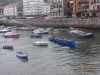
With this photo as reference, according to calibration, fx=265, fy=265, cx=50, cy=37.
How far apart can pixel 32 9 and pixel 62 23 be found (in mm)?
59102

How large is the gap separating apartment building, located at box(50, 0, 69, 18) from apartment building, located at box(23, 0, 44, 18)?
19572mm

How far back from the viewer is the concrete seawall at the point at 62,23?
81750 millimetres

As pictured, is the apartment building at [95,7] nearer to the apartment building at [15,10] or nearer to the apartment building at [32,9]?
the apartment building at [32,9]

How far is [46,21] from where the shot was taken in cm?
10675

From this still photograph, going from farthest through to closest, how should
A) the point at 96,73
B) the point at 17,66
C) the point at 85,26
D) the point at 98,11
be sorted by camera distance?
the point at 98,11, the point at 85,26, the point at 17,66, the point at 96,73

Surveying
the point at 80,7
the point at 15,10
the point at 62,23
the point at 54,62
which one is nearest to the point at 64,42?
the point at 54,62

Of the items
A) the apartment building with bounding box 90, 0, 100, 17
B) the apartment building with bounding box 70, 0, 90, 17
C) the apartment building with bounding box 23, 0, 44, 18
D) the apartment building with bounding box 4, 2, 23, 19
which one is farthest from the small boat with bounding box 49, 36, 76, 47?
the apartment building with bounding box 4, 2, 23, 19

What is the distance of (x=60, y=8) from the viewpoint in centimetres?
12700

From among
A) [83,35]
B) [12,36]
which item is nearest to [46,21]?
[12,36]

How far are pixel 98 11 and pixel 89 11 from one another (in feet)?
16.0

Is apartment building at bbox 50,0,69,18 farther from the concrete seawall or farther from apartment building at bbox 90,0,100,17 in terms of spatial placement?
apartment building at bbox 90,0,100,17

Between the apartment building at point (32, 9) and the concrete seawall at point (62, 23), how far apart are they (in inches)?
1057

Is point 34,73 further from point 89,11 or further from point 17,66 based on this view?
point 89,11

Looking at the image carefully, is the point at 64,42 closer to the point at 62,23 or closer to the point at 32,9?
the point at 62,23
